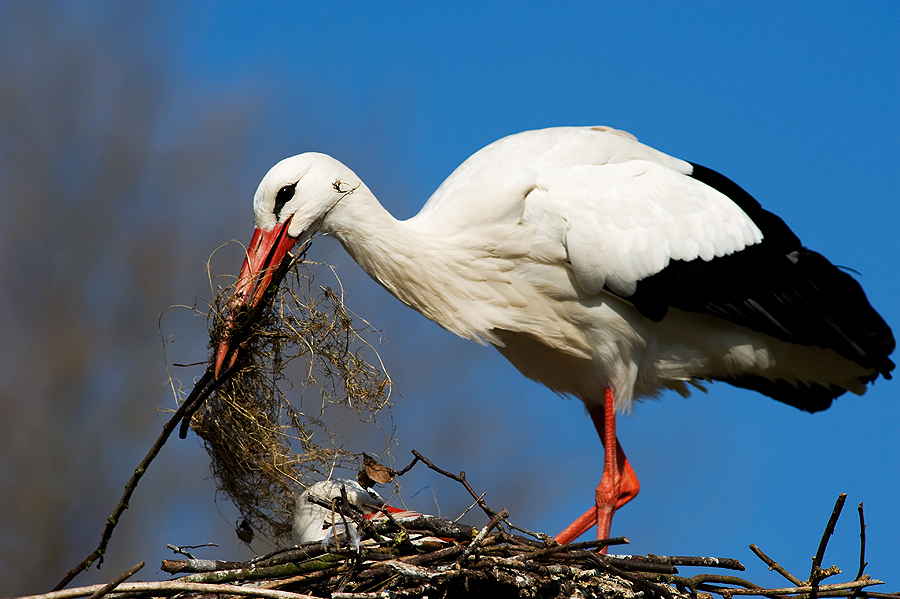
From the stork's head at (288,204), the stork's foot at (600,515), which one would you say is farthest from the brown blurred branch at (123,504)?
the stork's foot at (600,515)

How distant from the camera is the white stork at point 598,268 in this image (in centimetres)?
412

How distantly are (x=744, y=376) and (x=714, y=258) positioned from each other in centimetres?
93

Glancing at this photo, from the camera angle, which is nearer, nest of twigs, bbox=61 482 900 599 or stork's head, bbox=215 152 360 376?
nest of twigs, bbox=61 482 900 599

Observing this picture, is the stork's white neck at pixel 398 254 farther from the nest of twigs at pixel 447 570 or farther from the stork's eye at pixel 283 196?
the nest of twigs at pixel 447 570

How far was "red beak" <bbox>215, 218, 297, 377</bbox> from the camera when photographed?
358 centimetres

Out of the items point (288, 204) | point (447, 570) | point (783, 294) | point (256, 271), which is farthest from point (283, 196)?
point (783, 294)

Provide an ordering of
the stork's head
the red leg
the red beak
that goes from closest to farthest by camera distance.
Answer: the red beak
the stork's head
the red leg

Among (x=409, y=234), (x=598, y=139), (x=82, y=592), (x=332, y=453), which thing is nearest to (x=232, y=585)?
(x=82, y=592)

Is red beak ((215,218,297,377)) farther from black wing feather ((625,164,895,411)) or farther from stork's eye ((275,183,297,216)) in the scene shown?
black wing feather ((625,164,895,411))

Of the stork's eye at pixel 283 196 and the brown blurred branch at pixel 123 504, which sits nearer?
the brown blurred branch at pixel 123 504

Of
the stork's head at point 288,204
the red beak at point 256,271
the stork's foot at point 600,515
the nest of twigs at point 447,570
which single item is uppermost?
the stork's head at point 288,204

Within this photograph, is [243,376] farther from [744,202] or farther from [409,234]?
[744,202]

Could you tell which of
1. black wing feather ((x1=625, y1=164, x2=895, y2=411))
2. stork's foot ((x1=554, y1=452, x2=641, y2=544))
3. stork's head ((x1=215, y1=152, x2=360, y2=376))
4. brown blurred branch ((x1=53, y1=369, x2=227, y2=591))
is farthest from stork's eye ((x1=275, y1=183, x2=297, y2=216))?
stork's foot ((x1=554, y1=452, x2=641, y2=544))

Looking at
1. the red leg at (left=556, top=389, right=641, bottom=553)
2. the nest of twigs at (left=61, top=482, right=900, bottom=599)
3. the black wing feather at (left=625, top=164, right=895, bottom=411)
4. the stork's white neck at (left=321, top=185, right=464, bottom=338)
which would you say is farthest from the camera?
the red leg at (left=556, top=389, right=641, bottom=553)
